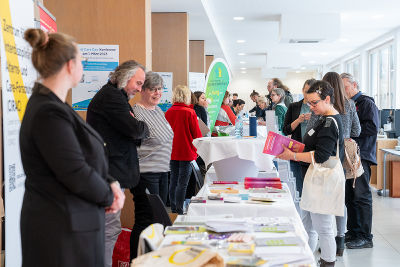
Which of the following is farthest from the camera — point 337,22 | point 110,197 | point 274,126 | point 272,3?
point 337,22

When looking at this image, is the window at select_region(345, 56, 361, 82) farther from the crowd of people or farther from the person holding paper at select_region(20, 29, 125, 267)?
the person holding paper at select_region(20, 29, 125, 267)

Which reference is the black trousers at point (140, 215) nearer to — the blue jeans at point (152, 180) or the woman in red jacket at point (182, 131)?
the blue jeans at point (152, 180)

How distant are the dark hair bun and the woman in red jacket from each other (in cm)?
338

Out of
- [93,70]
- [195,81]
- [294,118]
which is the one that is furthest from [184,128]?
[195,81]

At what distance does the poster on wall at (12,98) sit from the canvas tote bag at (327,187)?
185cm

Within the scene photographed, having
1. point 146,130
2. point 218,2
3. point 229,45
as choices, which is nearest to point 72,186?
point 146,130

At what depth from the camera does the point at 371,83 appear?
1496 centimetres

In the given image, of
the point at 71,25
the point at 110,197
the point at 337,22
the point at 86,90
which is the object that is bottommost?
the point at 110,197

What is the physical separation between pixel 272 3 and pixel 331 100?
5.51 meters

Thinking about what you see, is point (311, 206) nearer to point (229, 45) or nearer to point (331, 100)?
point (331, 100)

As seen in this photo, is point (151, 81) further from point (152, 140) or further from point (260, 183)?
→ point (260, 183)

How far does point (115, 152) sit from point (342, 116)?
185cm

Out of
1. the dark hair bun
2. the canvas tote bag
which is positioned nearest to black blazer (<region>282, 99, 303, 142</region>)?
the canvas tote bag

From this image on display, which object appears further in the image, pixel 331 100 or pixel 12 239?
pixel 331 100
